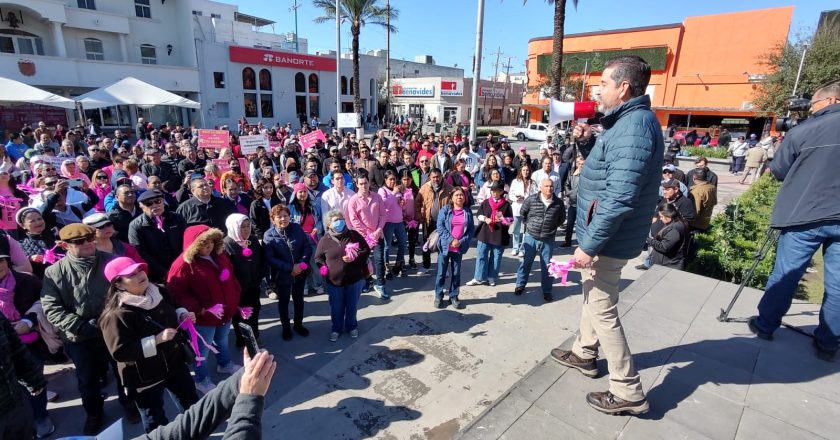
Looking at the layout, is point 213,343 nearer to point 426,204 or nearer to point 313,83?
point 426,204

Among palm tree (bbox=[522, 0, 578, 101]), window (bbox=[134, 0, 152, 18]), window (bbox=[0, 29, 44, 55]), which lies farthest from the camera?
window (bbox=[134, 0, 152, 18])

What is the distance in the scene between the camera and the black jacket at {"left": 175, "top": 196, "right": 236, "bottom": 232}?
526 cm

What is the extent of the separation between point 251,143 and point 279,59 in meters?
25.2

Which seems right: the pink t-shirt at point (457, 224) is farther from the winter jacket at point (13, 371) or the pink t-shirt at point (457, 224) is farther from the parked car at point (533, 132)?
the parked car at point (533, 132)

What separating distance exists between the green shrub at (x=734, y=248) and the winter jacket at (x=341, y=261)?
4.97m

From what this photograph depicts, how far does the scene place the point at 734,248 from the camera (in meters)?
6.58

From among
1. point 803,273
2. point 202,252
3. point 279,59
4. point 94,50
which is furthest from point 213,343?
point 279,59

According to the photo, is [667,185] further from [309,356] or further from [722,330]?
[309,356]

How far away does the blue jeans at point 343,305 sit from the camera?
4.94m

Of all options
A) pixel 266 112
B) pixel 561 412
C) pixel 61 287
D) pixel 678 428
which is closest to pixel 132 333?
pixel 61 287

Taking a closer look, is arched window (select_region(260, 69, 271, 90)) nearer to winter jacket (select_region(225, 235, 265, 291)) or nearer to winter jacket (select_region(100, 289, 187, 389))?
winter jacket (select_region(225, 235, 265, 291))

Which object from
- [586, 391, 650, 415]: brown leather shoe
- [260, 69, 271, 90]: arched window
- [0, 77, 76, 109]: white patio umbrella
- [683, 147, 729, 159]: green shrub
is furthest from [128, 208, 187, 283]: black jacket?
[260, 69, 271, 90]: arched window

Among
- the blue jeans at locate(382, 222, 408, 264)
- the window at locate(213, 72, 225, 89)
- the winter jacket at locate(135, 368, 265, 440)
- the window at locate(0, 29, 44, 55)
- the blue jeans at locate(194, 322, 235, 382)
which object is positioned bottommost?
the blue jeans at locate(194, 322, 235, 382)

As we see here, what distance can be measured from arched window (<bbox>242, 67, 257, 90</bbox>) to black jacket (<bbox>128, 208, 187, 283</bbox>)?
30172mm
